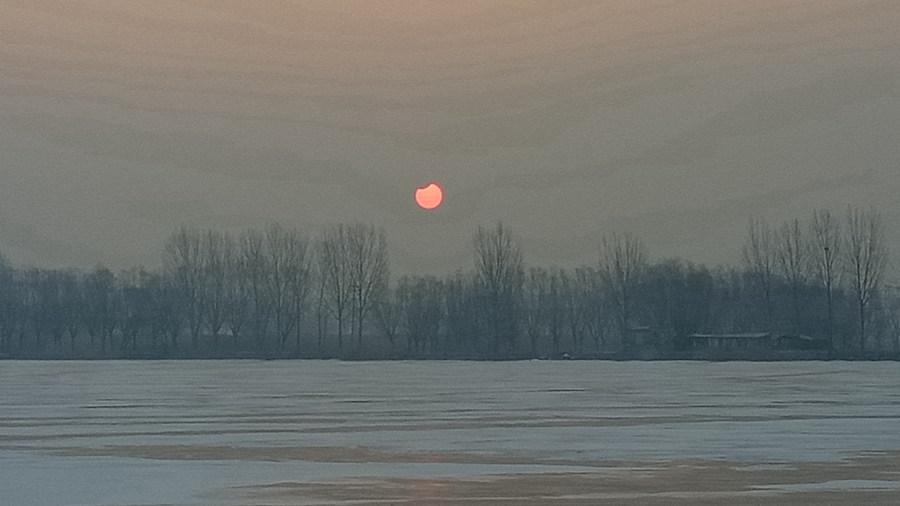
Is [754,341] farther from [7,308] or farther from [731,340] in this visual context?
[7,308]

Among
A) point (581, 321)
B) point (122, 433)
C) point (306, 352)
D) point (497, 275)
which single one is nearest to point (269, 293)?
point (306, 352)

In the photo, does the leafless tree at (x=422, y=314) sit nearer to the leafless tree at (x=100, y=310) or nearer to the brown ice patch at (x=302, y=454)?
the leafless tree at (x=100, y=310)

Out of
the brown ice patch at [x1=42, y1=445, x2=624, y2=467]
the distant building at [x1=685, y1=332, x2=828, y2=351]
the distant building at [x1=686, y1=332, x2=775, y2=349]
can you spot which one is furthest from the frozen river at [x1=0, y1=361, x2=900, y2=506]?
the distant building at [x1=686, y1=332, x2=775, y2=349]

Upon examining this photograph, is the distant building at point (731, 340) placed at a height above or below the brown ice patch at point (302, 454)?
above

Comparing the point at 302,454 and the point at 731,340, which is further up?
the point at 731,340

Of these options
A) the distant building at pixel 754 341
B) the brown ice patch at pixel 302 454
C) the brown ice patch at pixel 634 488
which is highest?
the distant building at pixel 754 341

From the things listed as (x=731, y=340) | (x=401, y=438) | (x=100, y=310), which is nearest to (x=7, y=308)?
(x=100, y=310)

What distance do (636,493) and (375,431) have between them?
8031 mm

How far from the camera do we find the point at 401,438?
1947 centimetres

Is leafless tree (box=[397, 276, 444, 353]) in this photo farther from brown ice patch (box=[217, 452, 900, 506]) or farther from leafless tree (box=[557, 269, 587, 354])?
brown ice patch (box=[217, 452, 900, 506])

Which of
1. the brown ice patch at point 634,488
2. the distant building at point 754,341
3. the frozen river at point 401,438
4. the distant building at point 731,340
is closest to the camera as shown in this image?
the brown ice patch at point 634,488

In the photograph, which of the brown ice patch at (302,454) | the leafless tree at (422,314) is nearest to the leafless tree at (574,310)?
the leafless tree at (422,314)

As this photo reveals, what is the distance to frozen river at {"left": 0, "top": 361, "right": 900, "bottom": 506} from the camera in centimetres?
1424

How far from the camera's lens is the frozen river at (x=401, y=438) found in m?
14.2
